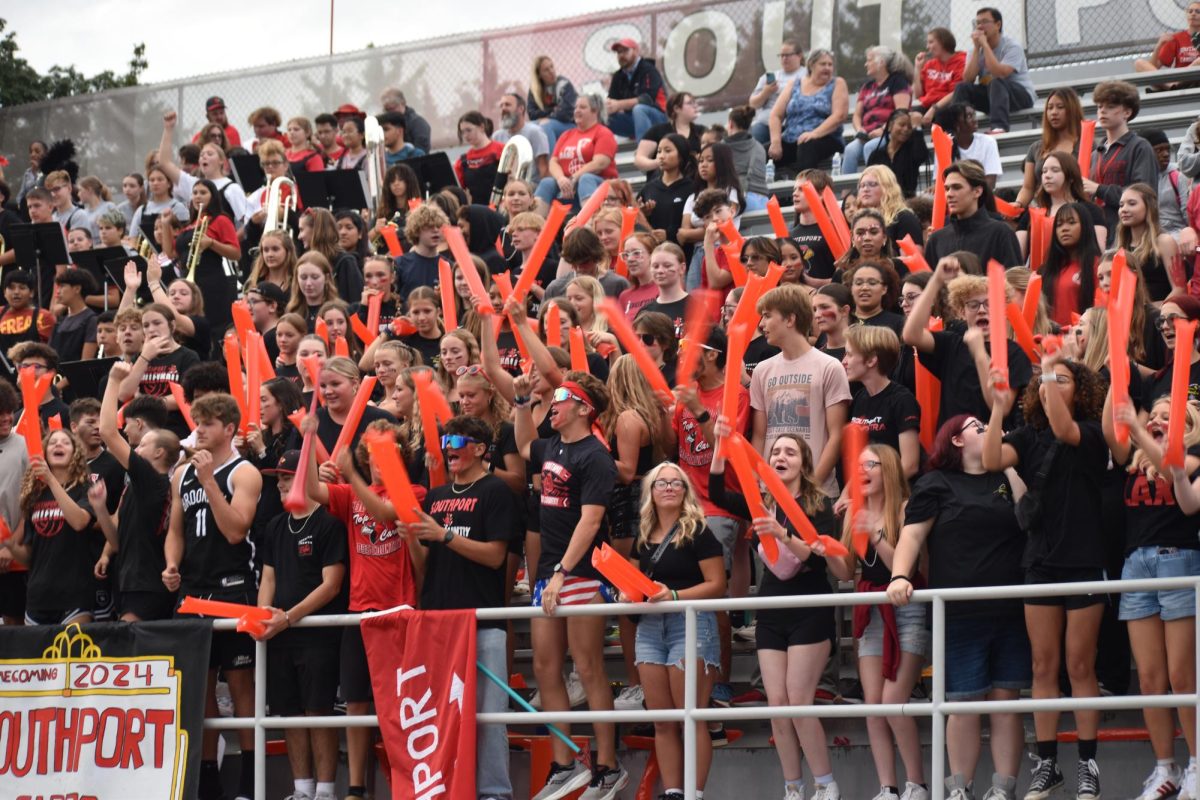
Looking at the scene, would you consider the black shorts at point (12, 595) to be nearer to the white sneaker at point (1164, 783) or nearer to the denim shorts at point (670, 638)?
the denim shorts at point (670, 638)

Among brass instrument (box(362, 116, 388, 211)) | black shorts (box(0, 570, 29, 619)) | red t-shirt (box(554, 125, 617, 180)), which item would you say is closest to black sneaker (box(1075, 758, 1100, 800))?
black shorts (box(0, 570, 29, 619))

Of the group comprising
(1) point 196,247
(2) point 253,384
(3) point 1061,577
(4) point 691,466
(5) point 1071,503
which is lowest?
(3) point 1061,577

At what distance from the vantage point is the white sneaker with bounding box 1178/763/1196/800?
726 centimetres

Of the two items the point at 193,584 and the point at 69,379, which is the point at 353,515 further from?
the point at 69,379

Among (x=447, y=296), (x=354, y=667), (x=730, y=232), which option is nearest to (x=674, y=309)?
(x=730, y=232)

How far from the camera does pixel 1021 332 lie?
28.6 feet

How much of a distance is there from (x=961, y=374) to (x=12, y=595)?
5.61 meters

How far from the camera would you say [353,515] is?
9172 millimetres

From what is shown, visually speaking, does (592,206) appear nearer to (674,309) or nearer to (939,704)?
(674,309)

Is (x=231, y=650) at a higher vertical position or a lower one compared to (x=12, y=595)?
lower

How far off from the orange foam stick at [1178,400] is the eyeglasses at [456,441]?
133 inches

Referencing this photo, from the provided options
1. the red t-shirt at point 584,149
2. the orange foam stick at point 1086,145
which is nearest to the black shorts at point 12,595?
the red t-shirt at point 584,149

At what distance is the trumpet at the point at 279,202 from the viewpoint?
15523 mm

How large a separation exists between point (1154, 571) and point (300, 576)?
4.20 meters
